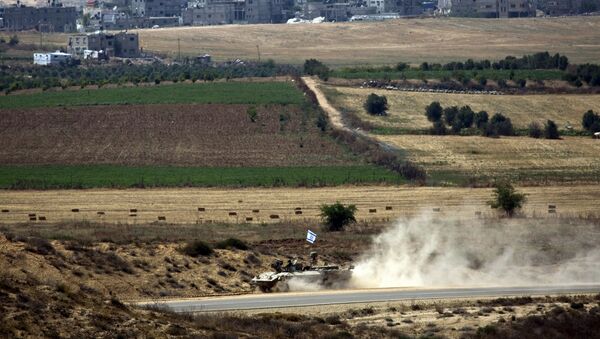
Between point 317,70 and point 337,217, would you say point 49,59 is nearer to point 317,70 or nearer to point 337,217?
point 317,70

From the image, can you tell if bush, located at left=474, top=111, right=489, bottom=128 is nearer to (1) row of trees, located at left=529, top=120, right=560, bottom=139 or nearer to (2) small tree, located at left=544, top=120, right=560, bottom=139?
(1) row of trees, located at left=529, top=120, right=560, bottom=139

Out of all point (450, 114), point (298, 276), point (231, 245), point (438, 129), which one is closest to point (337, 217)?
point (231, 245)

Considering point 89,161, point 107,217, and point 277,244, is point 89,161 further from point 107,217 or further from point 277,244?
point 277,244

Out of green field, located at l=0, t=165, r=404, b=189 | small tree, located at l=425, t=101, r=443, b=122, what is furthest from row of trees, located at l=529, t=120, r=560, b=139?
green field, located at l=0, t=165, r=404, b=189

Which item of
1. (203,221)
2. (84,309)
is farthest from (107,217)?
(84,309)

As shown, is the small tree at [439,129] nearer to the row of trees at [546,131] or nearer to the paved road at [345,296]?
the row of trees at [546,131]

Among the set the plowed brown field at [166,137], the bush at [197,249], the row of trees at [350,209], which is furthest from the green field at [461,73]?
the bush at [197,249]
